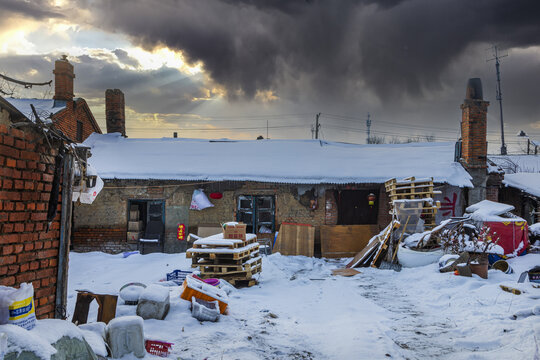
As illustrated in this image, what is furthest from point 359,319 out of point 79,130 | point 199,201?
point 79,130

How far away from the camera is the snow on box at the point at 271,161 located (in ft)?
48.6

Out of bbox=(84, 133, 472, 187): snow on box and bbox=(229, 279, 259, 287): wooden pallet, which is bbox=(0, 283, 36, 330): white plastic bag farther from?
bbox=(84, 133, 472, 187): snow on box

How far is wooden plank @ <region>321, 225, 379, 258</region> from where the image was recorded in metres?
14.7

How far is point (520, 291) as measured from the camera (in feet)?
22.0

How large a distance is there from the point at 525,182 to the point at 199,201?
43.2ft

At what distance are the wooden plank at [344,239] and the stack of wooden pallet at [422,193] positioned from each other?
2.27 metres

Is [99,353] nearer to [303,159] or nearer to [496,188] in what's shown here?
[303,159]

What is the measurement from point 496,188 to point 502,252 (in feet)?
20.0

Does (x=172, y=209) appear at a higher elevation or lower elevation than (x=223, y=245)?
higher

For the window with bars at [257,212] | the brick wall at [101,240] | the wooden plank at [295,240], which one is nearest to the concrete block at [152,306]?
the wooden plank at [295,240]

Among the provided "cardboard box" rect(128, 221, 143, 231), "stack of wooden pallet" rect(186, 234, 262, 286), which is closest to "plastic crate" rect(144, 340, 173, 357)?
"stack of wooden pallet" rect(186, 234, 262, 286)

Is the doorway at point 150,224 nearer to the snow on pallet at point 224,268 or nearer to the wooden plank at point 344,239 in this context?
the snow on pallet at point 224,268

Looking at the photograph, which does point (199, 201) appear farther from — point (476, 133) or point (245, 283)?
point (476, 133)

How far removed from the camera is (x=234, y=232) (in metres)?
9.84
